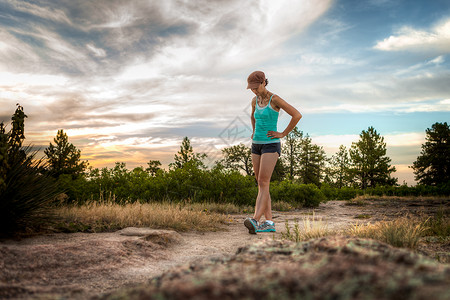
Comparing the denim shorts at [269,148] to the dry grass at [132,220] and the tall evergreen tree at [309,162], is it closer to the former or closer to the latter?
the dry grass at [132,220]

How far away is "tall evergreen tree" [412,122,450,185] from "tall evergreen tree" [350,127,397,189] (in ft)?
13.1

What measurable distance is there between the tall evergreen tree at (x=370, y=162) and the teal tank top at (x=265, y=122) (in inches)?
1332

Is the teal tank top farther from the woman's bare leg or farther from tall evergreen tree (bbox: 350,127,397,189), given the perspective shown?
tall evergreen tree (bbox: 350,127,397,189)

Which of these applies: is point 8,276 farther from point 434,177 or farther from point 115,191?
point 434,177

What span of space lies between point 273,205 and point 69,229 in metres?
8.62

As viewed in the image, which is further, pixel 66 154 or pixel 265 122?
pixel 66 154

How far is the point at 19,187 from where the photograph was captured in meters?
4.21

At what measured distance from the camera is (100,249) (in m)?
3.60

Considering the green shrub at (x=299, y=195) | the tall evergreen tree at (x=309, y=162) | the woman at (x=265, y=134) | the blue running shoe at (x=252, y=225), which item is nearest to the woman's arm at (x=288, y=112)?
the woman at (x=265, y=134)

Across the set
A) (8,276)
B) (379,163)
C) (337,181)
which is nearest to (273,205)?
(8,276)

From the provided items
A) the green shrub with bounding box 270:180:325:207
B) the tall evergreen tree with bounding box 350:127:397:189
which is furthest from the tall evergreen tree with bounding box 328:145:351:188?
the green shrub with bounding box 270:180:325:207

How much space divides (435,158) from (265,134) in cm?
3837

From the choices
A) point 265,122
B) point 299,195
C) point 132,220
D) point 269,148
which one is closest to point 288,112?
point 265,122

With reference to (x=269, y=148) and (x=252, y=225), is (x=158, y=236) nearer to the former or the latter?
(x=252, y=225)
